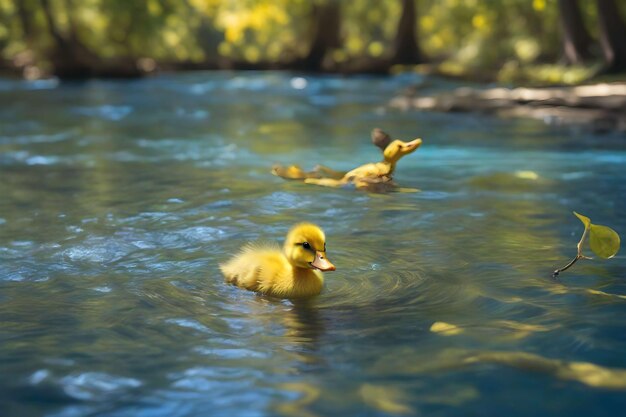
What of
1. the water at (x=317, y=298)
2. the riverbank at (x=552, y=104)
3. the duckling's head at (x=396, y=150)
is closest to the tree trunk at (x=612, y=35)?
the riverbank at (x=552, y=104)

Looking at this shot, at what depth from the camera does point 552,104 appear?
1716 cm

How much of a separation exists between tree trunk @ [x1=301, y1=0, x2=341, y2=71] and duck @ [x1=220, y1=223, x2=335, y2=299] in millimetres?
37337

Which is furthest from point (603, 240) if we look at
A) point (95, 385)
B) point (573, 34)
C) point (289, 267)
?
point (573, 34)

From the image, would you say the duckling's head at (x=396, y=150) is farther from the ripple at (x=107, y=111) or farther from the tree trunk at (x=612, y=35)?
the tree trunk at (x=612, y=35)

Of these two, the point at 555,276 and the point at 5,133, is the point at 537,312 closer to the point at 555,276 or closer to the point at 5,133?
the point at 555,276

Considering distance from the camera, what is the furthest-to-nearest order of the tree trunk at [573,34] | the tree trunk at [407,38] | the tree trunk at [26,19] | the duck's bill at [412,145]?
the tree trunk at [26,19]
the tree trunk at [407,38]
the tree trunk at [573,34]
the duck's bill at [412,145]

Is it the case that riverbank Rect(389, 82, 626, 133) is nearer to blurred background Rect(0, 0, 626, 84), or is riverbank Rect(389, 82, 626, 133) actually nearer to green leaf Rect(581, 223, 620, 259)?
blurred background Rect(0, 0, 626, 84)

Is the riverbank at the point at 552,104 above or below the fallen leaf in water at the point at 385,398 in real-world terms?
below

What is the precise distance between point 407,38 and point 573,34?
1525 cm

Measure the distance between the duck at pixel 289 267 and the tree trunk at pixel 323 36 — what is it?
37.3 meters

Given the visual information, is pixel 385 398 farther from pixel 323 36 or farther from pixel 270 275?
pixel 323 36

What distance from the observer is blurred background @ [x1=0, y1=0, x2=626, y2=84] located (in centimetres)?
2581

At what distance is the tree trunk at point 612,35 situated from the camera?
21766 mm

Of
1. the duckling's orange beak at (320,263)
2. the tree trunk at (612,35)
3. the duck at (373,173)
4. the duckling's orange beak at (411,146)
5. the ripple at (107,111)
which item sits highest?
the duckling's orange beak at (320,263)
